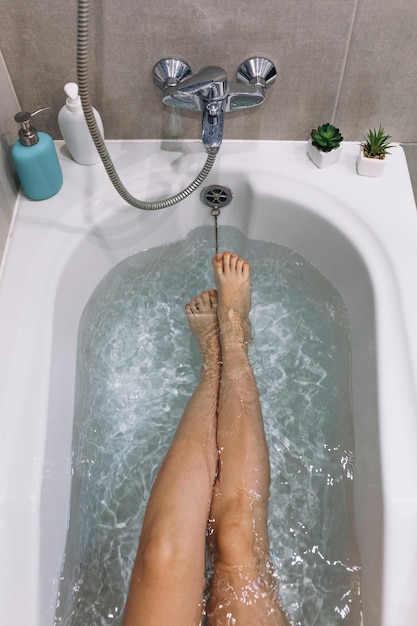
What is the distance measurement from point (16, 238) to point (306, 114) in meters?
0.70

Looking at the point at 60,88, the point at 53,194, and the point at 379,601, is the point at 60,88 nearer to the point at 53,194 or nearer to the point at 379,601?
the point at 53,194

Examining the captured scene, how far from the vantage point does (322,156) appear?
4.25 feet

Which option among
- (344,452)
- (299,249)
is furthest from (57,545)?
(299,249)

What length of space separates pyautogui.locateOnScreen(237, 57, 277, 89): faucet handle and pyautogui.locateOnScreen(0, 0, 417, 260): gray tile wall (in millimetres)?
14

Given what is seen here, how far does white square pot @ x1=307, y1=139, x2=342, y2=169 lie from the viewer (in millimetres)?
1296

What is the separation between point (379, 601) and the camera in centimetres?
86

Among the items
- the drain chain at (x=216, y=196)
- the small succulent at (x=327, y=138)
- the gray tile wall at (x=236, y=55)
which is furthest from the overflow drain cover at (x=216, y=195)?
the small succulent at (x=327, y=138)

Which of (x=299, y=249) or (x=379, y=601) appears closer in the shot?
(x=379, y=601)

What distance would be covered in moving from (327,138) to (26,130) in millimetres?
640

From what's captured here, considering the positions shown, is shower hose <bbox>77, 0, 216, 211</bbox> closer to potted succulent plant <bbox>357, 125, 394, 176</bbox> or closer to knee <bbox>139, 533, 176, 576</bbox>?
potted succulent plant <bbox>357, 125, 394, 176</bbox>

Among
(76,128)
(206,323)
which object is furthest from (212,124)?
(206,323)

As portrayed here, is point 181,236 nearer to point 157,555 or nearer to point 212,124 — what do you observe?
point 212,124

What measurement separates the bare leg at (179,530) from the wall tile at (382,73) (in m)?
0.72

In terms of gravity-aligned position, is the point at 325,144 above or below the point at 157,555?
above
